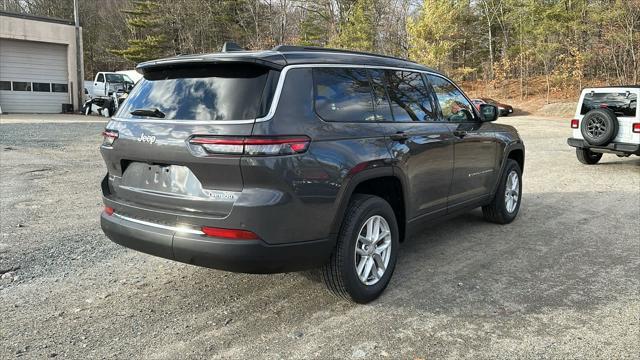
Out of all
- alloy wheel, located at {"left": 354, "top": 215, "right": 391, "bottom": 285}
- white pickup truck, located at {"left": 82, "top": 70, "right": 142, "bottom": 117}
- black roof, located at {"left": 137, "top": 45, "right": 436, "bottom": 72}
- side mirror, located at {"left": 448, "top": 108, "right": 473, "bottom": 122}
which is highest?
white pickup truck, located at {"left": 82, "top": 70, "right": 142, "bottom": 117}

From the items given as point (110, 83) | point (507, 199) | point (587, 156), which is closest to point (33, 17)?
point (110, 83)

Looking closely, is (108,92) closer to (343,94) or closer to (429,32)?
(429,32)

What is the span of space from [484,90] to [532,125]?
17157mm

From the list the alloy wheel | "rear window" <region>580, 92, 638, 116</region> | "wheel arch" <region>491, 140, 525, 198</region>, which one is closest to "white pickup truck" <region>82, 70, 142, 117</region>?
"rear window" <region>580, 92, 638, 116</region>

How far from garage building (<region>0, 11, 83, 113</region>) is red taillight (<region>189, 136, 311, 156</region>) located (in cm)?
2624

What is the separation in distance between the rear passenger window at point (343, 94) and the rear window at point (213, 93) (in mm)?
391

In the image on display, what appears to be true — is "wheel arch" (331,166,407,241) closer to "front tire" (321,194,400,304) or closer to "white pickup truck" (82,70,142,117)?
"front tire" (321,194,400,304)

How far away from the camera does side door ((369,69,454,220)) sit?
3990 millimetres

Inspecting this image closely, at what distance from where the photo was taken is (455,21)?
38.3 metres

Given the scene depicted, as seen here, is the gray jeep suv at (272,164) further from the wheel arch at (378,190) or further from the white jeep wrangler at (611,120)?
the white jeep wrangler at (611,120)

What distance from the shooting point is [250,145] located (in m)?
2.99

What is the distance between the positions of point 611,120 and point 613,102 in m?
0.48

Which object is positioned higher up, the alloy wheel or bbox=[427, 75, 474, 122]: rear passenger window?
bbox=[427, 75, 474, 122]: rear passenger window

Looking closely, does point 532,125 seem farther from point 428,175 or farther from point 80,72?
point 80,72
